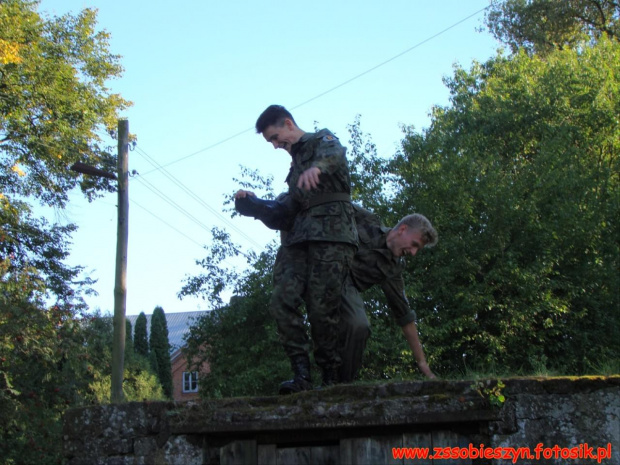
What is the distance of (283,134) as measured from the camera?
5262 millimetres

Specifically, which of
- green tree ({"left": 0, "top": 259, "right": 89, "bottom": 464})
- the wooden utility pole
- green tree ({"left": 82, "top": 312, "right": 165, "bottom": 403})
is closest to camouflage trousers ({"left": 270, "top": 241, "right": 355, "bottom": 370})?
green tree ({"left": 82, "top": 312, "right": 165, "bottom": 403})

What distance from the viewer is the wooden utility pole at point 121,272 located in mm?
13438

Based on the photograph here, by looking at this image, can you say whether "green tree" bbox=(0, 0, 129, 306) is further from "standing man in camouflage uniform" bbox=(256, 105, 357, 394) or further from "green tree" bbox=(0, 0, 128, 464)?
"standing man in camouflage uniform" bbox=(256, 105, 357, 394)

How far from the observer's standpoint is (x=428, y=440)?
4.37 m

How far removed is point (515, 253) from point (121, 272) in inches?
395

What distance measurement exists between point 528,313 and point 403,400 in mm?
14463

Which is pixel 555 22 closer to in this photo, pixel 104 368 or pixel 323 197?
pixel 104 368

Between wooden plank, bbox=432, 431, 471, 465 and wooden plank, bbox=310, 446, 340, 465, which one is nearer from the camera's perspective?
wooden plank, bbox=432, 431, 471, 465

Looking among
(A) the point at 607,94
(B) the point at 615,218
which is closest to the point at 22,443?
(B) the point at 615,218

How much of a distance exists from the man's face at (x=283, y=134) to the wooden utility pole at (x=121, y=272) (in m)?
8.95

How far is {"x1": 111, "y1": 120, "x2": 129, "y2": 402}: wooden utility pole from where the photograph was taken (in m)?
13.4

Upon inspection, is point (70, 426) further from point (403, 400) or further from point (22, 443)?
point (22, 443)

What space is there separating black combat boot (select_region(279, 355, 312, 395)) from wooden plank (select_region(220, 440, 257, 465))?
43 centimetres

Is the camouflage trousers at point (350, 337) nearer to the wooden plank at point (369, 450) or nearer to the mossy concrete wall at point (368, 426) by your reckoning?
the mossy concrete wall at point (368, 426)
